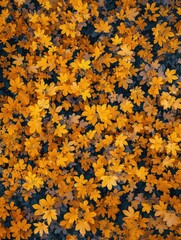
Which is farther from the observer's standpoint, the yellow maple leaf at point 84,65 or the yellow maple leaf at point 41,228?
the yellow maple leaf at point 84,65

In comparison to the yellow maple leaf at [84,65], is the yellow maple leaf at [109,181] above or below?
below

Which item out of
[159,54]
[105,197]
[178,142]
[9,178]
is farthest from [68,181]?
[159,54]

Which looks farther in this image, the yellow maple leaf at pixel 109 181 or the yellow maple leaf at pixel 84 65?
the yellow maple leaf at pixel 84 65

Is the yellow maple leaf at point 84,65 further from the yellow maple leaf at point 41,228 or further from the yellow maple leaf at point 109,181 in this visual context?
the yellow maple leaf at point 41,228

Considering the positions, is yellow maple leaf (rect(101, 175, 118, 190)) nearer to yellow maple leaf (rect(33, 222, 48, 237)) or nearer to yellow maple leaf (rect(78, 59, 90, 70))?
yellow maple leaf (rect(33, 222, 48, 237))

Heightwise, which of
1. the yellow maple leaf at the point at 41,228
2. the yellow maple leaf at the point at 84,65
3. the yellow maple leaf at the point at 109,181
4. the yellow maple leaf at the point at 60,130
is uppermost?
the yellow maple leaf at the point at 84,65

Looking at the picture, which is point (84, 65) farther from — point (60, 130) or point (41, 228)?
point (41, 228)

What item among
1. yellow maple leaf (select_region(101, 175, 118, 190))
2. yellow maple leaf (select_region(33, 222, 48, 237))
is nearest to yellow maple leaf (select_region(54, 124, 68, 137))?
yellow maple leaf (select_region(101, 175, 118, 190))

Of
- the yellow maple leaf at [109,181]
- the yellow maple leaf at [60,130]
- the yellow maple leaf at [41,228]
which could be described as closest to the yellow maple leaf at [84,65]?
the yellow maple leaf at [60,130]

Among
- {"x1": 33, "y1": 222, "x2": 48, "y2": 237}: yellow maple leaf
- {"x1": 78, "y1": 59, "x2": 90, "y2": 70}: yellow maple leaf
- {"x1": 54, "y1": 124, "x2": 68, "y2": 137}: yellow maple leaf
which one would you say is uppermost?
{"x1": 78, "y1": 59, "x2": 90, "y2": 70}: yellow maple leaf

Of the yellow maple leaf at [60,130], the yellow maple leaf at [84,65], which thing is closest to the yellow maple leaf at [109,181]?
the yellow maple leaf at [60,130]

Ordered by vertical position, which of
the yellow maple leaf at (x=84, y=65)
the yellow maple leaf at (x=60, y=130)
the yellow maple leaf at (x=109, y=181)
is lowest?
the yellow maple leaf at (x=109, y=181)
